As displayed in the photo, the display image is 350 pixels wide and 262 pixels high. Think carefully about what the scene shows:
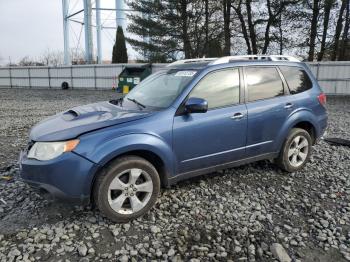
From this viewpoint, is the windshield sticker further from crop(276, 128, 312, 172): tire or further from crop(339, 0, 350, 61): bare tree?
crop(339, 0, 350, 61): bare tree

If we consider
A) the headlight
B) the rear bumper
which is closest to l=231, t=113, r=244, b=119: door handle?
the rear bumper

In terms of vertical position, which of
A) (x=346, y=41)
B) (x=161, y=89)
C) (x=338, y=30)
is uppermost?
(x=338, y=30)

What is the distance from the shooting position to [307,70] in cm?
534

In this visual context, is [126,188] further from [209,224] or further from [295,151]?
[295,151]

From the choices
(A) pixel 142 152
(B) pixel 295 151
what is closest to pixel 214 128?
(A) pixel 142 152

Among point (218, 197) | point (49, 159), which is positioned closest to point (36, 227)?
point (49, 159)

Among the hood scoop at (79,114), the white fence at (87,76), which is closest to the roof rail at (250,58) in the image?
the hood scoop at (79,114)

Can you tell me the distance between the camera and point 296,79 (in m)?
5.12

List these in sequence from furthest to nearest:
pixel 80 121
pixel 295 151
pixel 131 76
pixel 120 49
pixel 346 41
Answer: pixel 120 49 → pixel 346 41 → pixel 131 76 → pixel 295 151 → pixel 80 121

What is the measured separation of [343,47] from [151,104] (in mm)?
21637

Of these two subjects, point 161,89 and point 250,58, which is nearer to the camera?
point 161,89

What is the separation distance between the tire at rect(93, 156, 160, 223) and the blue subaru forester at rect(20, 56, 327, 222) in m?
0.01

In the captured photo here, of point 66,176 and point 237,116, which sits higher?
point 237,116

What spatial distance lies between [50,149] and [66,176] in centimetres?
34
